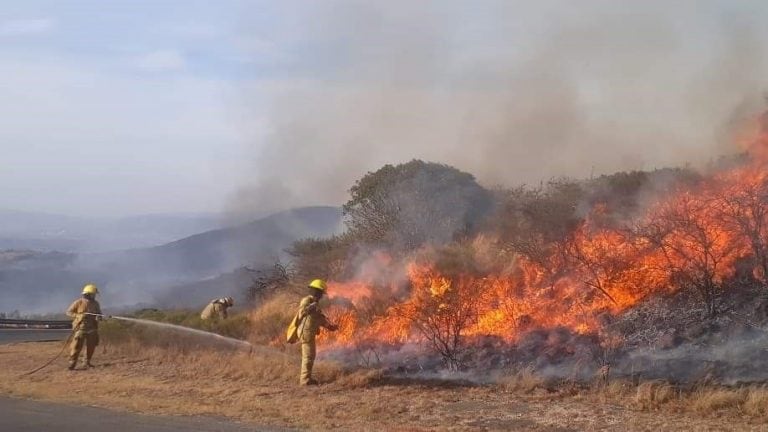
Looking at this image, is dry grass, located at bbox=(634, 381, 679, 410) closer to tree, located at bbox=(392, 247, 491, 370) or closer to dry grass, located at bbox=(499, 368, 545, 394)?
dry grass, located at bbox=(499, 368, 545, 394)

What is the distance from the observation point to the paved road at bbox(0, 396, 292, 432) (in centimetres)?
814

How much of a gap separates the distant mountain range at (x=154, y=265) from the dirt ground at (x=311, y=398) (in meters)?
16.0

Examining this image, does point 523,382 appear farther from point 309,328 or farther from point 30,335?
point 30,335

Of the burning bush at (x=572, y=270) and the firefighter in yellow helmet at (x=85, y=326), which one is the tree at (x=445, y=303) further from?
the firefighter in yellow helmet at (x=85, y=326)

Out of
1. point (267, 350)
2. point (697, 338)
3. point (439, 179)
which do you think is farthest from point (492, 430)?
point (439, 179)

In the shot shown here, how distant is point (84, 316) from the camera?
1401cm

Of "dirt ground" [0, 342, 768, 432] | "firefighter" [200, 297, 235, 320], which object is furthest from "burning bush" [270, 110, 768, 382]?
"firefighter" [200, 297, 235, 320]

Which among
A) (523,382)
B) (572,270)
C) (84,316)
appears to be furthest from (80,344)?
(572,270)

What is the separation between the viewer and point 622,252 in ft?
40.8

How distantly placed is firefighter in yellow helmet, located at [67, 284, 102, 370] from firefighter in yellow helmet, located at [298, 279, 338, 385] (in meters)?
5.32

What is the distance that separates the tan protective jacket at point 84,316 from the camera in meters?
13.9

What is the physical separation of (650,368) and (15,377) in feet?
38.0

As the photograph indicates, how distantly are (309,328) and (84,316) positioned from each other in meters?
5.74

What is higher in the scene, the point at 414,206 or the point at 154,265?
the point at 154,265
